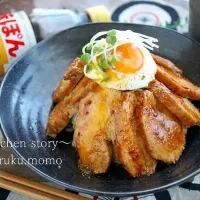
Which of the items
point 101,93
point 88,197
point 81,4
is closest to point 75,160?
point 88,197

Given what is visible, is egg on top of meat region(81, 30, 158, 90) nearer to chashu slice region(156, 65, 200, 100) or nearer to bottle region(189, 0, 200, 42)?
chashu slice region(156, 65, 200, 100)

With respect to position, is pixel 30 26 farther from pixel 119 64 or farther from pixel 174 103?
pixel 174 103

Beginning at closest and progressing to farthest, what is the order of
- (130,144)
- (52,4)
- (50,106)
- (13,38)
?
(130,144), (50,106), (13,38), (52,4)

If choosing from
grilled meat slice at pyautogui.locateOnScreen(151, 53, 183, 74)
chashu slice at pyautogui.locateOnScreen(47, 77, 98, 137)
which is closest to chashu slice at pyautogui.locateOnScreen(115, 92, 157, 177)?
chashu slice at pyautogui.locateOnScreen(47, 77, 98, 137)

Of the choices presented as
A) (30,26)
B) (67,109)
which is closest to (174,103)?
(67,109)

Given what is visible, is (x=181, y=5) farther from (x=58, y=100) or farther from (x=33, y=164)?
(x=33, y=164)

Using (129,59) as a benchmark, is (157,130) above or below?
below
